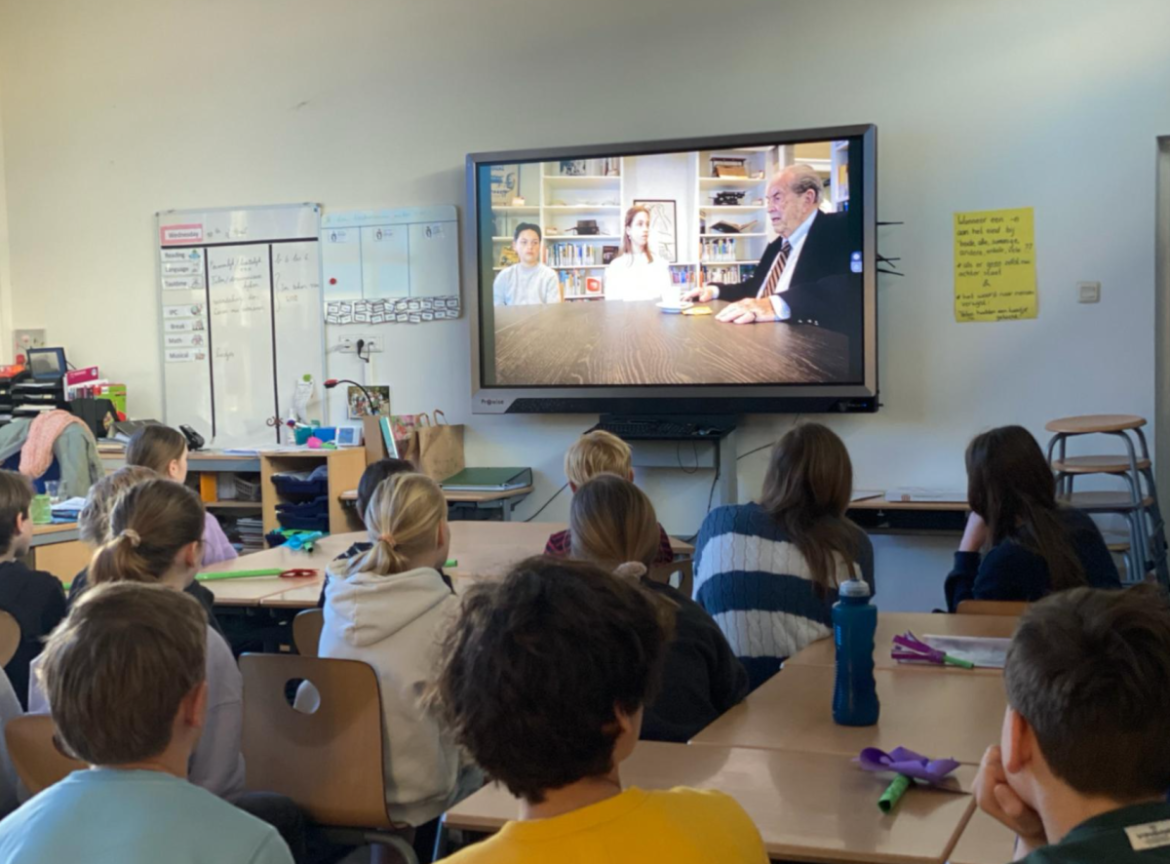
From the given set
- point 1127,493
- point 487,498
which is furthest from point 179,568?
point 1127,493

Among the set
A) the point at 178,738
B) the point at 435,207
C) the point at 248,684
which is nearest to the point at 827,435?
the point at 248,684

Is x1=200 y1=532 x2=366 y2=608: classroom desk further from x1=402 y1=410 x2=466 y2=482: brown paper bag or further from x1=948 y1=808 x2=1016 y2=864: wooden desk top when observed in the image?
x1=948 y1=808 x2=1016 y2=864: wooden desk top

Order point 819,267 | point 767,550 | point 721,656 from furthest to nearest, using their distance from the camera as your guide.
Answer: point 819,267
point 767,550
point 721,656

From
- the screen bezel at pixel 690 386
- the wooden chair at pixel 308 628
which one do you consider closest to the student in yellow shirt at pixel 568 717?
the wooden chair at pixel 308 628

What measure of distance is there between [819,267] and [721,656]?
10.6 feet

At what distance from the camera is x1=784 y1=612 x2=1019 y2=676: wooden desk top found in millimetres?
2352

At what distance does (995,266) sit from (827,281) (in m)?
0.73

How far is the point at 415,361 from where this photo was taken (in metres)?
6.07

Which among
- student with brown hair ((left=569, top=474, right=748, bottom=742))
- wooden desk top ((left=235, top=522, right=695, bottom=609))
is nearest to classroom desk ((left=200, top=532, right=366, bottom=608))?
wooden desk top ((left=235, top=522, right=695, bottom=609))

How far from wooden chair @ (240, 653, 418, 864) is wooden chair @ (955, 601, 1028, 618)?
1407 millimetres

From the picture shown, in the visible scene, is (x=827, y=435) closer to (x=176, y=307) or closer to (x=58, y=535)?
(x=58, y=535)

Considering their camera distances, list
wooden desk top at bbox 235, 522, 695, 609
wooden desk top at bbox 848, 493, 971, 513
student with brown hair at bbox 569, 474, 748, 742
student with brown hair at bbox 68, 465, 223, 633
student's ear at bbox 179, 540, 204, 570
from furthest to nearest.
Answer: wooden desk top at bbox 848, 493, 971, 513 → wooden desk top at bbox 235, 522, 695, 609 → student with brown hair at bbox 68, 465, 223, 633 → student's ear at bbox 179, 540, 204, 570 → student with brown hair at bbox 569, 474, 748, 742

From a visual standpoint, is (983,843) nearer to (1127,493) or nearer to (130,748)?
(130,748)

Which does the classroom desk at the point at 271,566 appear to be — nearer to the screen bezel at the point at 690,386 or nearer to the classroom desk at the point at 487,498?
the classroom desk at the point at 487,498
